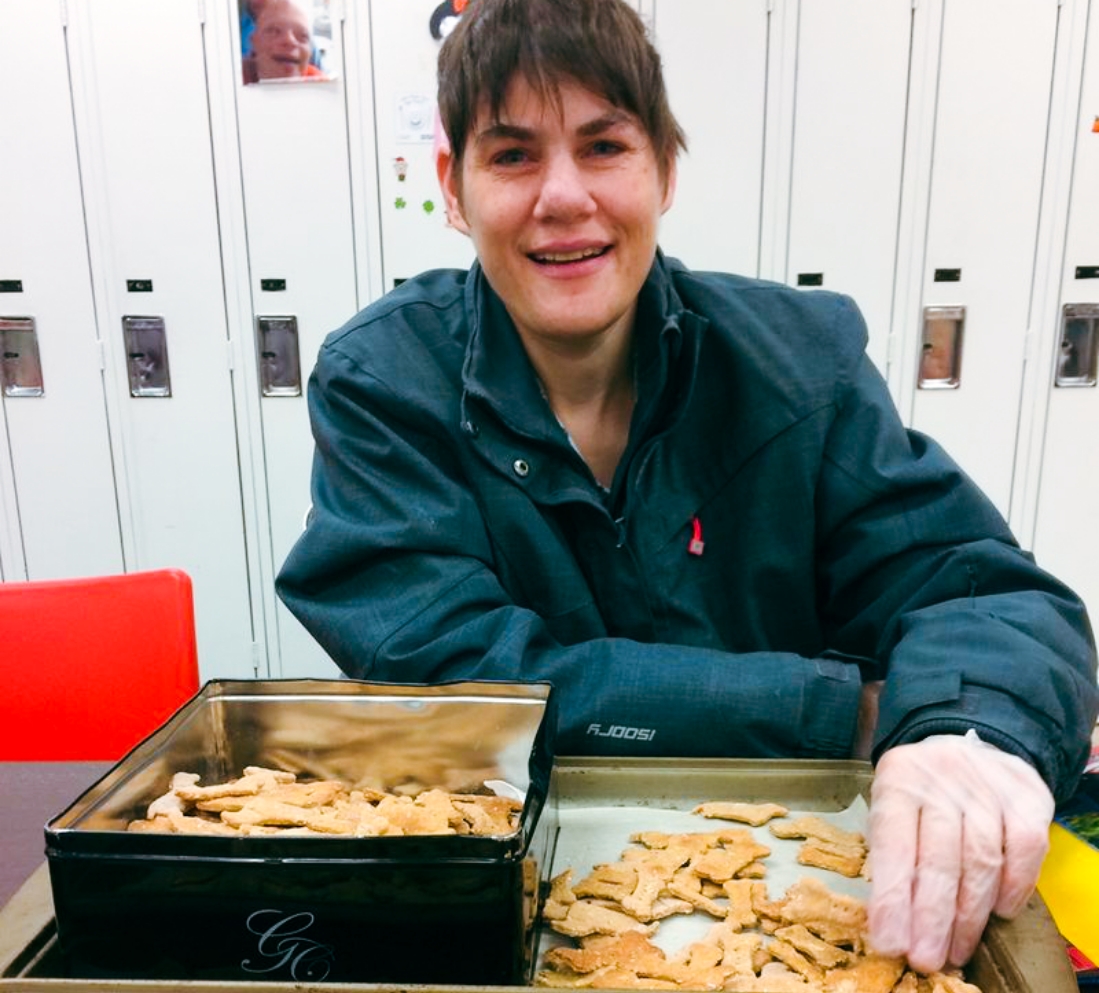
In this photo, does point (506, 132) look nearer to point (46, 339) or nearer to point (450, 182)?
point (450, 182)

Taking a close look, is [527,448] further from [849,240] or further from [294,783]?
[849,240]

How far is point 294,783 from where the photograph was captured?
0.77 metres

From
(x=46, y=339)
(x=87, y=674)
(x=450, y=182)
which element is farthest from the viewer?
(x=46, y=339)

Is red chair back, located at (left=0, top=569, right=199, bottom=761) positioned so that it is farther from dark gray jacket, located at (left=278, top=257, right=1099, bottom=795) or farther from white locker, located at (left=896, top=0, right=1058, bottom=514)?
white locker, located at (left=896, top=0, right=1058, bottom=514)

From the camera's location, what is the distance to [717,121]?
2.64m

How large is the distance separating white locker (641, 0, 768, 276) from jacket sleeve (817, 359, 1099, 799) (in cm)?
158

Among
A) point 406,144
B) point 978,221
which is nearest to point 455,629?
point 406,144

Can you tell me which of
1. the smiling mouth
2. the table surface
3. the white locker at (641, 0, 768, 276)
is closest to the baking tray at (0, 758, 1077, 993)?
the table surface

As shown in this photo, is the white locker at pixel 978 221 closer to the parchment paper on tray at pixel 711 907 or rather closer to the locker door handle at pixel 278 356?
the locker door handle at pixel 278 356

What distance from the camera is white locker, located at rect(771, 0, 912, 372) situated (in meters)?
2.58

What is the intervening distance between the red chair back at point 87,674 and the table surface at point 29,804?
0.33 meters

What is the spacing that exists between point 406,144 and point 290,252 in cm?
45

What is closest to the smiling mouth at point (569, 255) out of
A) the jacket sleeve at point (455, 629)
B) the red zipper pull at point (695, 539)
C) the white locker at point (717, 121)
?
the jacket sleeve at point (455, 629)

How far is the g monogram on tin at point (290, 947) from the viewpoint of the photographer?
56 cm
